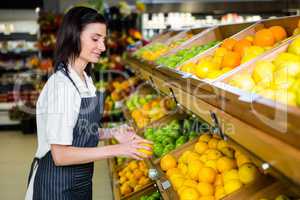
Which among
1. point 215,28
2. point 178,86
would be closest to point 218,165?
point 178,86

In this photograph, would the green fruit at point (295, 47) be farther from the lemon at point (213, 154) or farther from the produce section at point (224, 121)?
the lemon at point (213, 154)

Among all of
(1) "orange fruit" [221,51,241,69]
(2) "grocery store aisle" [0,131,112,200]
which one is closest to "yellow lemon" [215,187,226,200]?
(1) "orange fruit" [221,51,241,69]

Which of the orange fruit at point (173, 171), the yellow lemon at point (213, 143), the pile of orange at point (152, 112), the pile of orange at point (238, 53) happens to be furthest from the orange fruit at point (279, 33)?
the pile of orange at point (152, 112)

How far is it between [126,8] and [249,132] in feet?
20.2

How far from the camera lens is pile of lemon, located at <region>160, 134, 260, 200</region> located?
1664mm

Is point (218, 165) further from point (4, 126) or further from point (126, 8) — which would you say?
point (4, 126)

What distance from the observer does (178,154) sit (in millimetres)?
2389

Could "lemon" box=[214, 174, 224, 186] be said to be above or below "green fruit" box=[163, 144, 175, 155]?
above

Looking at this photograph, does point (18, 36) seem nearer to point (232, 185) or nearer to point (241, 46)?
point (241, 46)

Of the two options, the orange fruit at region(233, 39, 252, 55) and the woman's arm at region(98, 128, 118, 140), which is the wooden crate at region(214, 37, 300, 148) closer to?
the orange fruit at region(233, 39, 252, 55)

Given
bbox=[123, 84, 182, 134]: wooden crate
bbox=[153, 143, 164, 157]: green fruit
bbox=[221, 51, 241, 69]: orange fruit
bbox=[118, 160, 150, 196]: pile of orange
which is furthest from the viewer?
bbox=[123, 84, 182, 134]: wooden crate

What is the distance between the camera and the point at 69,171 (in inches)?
73.7

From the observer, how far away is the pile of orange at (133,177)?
9.81 ft

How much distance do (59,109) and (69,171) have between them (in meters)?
0.36
